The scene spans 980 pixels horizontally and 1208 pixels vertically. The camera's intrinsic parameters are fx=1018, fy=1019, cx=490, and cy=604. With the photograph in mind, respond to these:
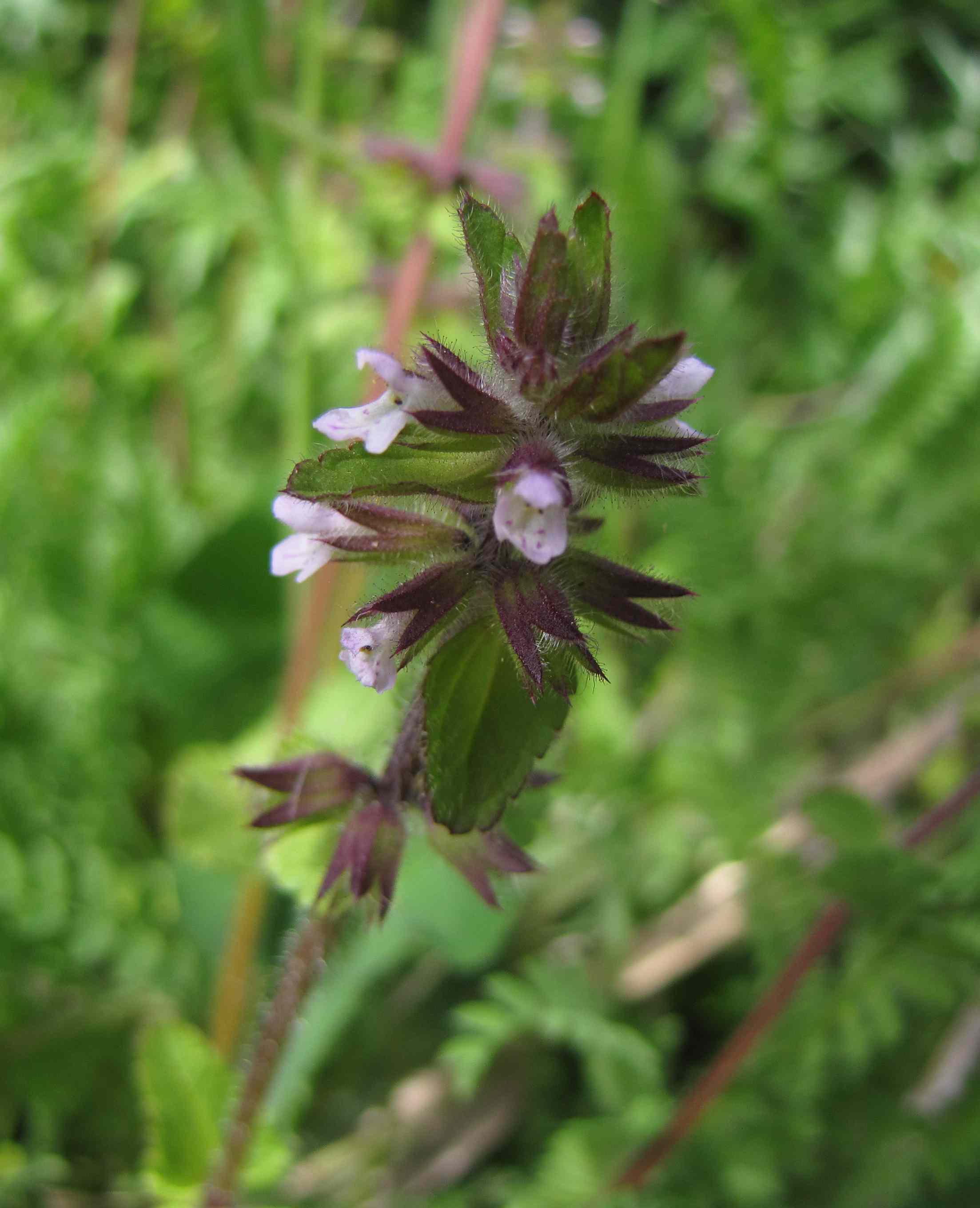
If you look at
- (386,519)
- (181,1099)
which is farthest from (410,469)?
(181,1099)

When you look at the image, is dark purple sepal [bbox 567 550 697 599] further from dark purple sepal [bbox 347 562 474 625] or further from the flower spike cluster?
dark purple sepal [bbox 347 562 474 625]

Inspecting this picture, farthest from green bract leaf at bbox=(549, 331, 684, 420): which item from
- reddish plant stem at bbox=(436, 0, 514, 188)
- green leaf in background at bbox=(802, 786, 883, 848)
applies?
reddish plant stem at bbox=(436, 0, 514, 188)

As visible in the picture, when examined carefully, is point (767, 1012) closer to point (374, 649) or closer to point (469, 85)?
point (374, 649)

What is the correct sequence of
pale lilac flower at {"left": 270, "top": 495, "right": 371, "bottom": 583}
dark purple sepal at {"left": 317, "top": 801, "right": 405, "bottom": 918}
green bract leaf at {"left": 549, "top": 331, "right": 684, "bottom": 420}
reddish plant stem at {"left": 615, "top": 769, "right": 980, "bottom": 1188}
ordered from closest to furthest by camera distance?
green bract leaf at {"left": 549, "top": 331, "right": 684, "bottom": 420} → pale lilac flower at {"left": 270, "top": 495, "right": 371, "bottom": 583} → dark purple sepal at {"left": 317, "top": 801, "right": 405, "bottom": 918} → reddish plant stem at {"left": 615, "top": 769, "right": 980, "bottom": 1188}

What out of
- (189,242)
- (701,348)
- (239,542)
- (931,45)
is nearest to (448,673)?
(239,542)

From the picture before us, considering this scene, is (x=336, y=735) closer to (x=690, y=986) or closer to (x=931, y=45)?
(x=690, y=986)

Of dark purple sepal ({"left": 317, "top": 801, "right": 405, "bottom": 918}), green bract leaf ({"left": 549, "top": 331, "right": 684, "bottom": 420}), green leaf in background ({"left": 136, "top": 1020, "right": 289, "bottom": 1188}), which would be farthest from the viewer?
green leaf in background ({"left": 136, "top": 1020, "right": 289, "bottom": 1188})
